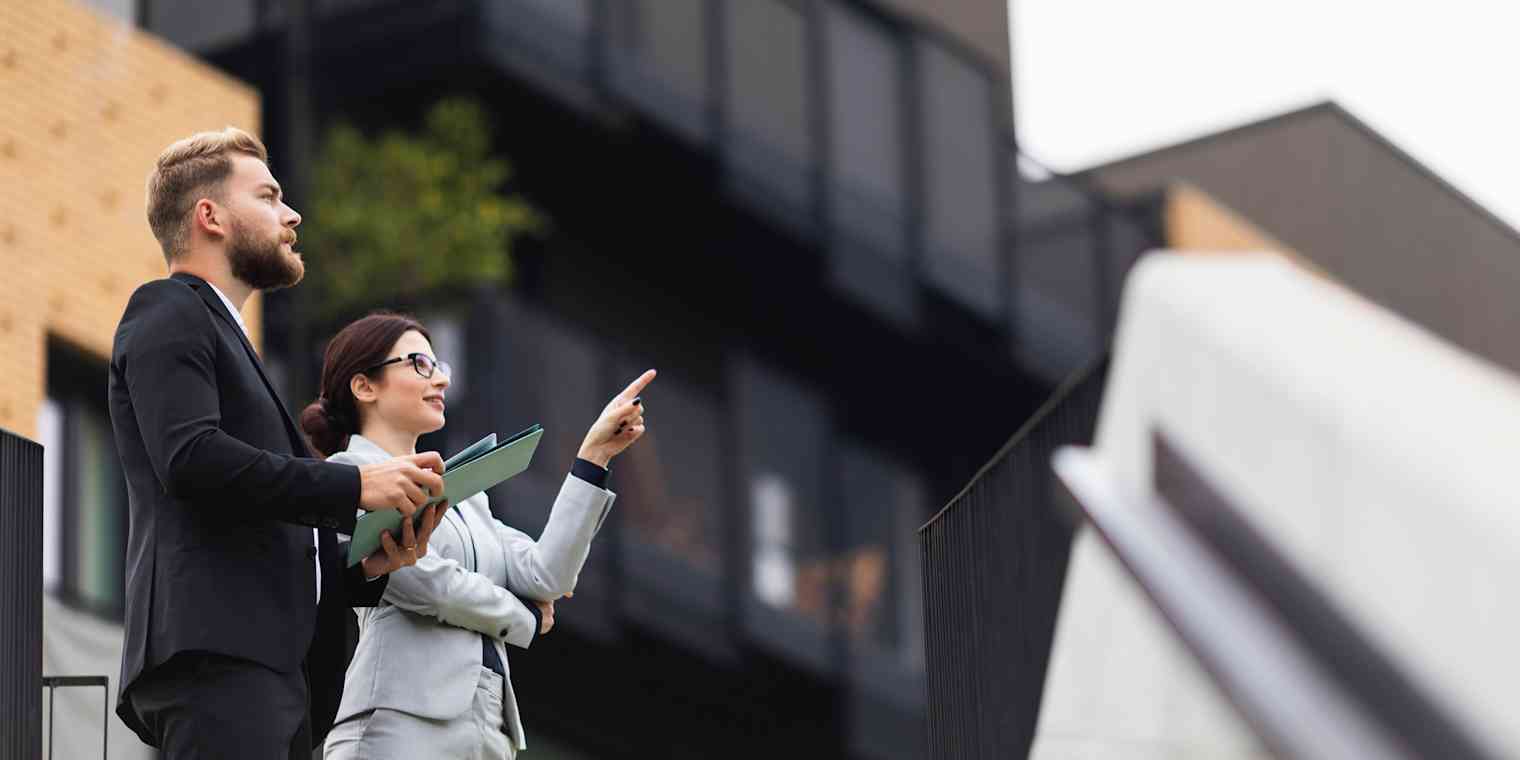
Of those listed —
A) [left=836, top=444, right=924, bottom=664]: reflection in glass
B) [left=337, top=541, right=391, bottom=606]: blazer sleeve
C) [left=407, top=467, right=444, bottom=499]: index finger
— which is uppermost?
[left=407, top=467, right=444, bottom=499]: index finger

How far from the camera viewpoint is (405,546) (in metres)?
3.32

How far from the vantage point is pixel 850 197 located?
1439cm

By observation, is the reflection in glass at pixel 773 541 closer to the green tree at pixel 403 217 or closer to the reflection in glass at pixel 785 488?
the reflection in glass at pixel 785 488

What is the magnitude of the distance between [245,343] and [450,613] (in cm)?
64

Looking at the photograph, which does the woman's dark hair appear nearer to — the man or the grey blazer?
the grey blazer

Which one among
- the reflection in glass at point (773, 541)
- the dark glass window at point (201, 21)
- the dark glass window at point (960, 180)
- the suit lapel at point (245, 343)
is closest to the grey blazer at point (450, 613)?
the suit lapel at point (245, 343)

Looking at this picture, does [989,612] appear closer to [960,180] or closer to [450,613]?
[450,613]

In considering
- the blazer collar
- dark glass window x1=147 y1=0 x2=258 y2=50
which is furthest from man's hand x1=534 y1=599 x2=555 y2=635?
dark glass window x1=147 y1=0 x2=258 y2=50

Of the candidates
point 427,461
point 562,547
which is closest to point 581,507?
point 562,547

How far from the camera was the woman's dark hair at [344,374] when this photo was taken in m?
3.78

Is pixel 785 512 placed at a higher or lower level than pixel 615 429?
lower

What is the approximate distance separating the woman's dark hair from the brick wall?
5.22 metres

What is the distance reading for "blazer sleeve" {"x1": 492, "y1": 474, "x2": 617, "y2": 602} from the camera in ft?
12.4

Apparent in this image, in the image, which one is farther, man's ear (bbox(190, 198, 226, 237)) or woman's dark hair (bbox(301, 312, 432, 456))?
woman's dark hair (bbox(301, 312, 432, 456))
